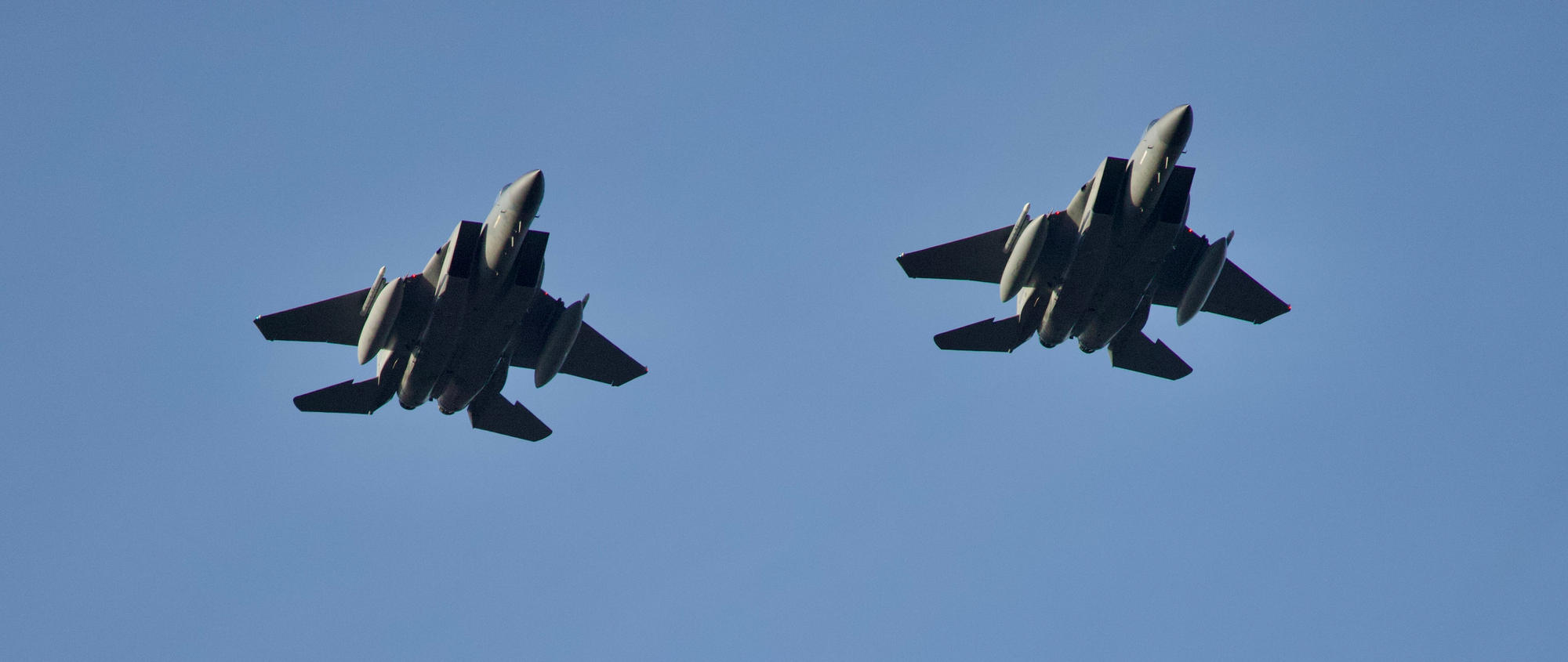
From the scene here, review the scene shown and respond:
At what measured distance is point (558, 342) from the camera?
36.6 meters

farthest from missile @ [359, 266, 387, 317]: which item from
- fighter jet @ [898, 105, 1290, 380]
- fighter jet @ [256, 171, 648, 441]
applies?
fighter jet @ [898, 105, 1290, 380]

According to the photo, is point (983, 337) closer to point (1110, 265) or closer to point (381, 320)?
point (1110, 265)

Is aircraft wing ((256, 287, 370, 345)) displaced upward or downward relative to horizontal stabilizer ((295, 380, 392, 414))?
upward

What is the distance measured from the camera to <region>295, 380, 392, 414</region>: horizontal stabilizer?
3828 cm

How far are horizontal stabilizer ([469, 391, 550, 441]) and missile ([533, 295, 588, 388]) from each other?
305 cm

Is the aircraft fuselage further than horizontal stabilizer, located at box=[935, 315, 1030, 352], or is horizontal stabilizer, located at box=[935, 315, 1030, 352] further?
horizontal stabilizer, located at box=[935, 315, 1030, 352]

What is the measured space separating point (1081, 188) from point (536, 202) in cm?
1224

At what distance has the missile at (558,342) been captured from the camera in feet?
120

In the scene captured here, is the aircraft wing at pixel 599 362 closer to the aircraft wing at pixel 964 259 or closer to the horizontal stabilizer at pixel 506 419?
the horizontal stabilizer at pixel 506 419

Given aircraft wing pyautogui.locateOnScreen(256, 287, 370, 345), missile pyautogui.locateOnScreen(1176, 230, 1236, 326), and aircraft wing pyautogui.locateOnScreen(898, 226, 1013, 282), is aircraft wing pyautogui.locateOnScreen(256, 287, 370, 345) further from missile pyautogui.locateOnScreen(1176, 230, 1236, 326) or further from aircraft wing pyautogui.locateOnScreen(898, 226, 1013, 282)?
missile pyautogui.locateOnScreen(1176, 230, 1236, 326)

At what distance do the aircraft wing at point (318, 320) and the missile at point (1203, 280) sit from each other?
1898cm

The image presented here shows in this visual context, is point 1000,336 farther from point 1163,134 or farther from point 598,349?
point 598,349

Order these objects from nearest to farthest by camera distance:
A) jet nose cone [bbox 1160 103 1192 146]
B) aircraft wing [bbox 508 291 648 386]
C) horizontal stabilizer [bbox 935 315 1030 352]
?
jet nose cone [bbox 1160 103 1192 146] → horizontal stabilizer [bbox 935 315 1030 352] → aircraft wing [bbox 508 291 648 386]

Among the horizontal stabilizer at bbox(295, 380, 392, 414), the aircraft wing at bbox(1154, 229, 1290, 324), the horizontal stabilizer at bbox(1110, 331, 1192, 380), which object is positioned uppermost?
the aircraft wing at bbox(1154, 229, 1290, 324)
